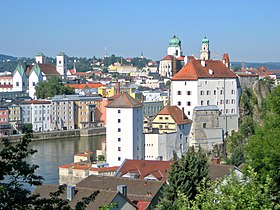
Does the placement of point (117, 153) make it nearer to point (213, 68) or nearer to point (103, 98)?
point (213, 68)

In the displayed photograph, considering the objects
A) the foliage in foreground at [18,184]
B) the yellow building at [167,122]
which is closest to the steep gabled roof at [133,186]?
the foliage in foreground at [18,184]

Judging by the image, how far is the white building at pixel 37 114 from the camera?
113 feet

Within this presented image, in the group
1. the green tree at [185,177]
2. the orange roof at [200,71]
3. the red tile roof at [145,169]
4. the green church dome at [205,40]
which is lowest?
the red tile roof at [145,169]

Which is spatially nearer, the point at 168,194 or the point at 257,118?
the point at 168,194

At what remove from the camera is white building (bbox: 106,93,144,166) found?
19516 millimetres

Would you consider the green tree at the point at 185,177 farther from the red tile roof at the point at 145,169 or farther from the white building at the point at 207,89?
the white building at the point at 207,89

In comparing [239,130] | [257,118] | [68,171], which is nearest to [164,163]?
[68,171]

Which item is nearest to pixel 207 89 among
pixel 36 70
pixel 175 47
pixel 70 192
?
pixel 70 192

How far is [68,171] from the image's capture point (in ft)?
58.2

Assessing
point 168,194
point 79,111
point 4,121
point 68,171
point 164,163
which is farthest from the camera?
point 79,111

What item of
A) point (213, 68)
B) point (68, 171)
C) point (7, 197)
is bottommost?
point (68, 171)

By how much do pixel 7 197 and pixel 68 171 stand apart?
14.0 m

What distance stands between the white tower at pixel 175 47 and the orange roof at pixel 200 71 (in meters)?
33.4

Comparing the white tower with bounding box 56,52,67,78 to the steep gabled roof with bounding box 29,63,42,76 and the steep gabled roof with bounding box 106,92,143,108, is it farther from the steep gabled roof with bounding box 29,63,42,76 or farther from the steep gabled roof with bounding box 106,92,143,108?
the steep gabled roof with bounding box 106,92,143,108
